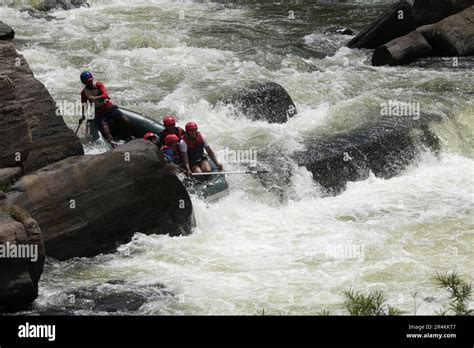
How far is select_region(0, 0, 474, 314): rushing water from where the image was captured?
10.5 m

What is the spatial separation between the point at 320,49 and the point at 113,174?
10429 millimetres

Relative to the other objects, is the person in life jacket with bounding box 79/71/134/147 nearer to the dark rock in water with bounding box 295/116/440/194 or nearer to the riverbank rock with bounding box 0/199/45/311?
the dark rock in water with bounding box 295/116/440/194

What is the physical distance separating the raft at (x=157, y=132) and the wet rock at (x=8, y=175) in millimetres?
2504

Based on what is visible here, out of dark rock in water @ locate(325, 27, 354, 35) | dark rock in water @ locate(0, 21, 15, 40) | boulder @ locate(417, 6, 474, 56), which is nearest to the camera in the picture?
dark rock in water @ locate(0, 21, 15, 40)

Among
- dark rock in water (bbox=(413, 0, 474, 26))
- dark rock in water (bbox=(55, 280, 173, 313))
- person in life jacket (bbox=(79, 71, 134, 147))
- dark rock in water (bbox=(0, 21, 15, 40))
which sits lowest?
dark rock in water (bbox=(55, 280, 173, 313))

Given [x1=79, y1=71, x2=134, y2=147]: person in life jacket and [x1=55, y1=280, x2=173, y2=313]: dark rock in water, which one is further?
[x1=79, y1=71, x2=134, y2=147]: person in life jacket

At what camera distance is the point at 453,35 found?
779 inches

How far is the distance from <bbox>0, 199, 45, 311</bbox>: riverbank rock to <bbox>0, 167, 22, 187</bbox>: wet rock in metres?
1.29

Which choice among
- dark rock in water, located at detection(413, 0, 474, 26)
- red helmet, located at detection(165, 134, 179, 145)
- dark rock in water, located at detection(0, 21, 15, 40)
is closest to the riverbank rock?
red helmet, located at detection(165, 134, 179, 145)

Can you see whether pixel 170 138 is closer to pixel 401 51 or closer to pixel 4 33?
pixel 4 33

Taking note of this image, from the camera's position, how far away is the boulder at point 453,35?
19.7 metres

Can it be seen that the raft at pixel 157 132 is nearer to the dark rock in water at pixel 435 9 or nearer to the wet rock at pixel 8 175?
the wet rock at pixel 8 175

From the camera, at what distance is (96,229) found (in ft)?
36.3
